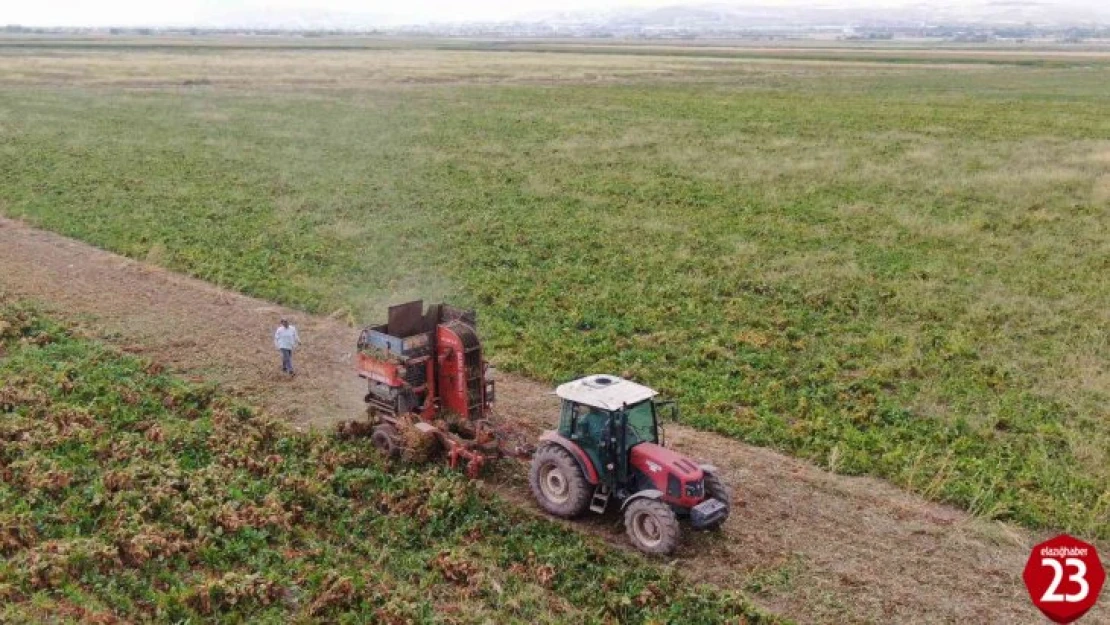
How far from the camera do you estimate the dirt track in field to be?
13172mm

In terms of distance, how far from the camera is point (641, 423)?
47.8 feet

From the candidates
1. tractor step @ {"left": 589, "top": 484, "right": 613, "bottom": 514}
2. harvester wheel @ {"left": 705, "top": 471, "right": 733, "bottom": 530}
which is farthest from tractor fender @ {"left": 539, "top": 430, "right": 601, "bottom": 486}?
harvester wheel @ {"left": 705, "top": 471, "right": 733, "bottom": 530}

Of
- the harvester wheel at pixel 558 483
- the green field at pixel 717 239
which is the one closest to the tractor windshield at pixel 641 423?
the harvester wheel at pixel 558 483

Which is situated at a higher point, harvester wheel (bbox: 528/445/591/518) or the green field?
harvester wheel (bbox: 528/445/591/518)

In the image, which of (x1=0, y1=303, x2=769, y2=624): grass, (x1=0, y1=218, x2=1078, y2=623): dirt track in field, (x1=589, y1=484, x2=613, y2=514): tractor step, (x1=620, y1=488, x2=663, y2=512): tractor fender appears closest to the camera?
(x1=0, y1=303, x2=769, y2=624): grass

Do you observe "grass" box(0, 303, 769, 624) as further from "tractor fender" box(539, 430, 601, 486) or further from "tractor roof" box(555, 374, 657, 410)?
"tractor roof" box(555, 374, 657, 410)

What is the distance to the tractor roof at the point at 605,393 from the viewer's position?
14125 millimetres

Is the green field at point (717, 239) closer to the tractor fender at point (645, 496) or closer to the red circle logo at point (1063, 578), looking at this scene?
the red circle logo at point (1063, 578)

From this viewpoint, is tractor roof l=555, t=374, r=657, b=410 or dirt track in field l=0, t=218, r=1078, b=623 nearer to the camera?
dirt track in field l=0, t=218, r=1078, b=623

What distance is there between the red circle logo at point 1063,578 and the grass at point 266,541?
407cm

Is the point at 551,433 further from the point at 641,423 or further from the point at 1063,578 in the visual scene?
the point at 1063,578

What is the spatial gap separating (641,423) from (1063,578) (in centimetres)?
622

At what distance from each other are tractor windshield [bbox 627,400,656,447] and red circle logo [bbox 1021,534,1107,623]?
5.74 m

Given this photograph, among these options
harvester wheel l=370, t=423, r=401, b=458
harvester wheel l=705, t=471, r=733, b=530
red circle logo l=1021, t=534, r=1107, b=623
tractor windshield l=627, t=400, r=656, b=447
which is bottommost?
red circle logo l=1021, t=534, r=1107, b=623
